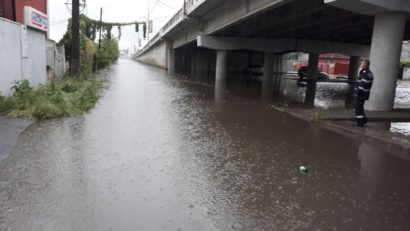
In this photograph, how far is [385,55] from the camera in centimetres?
1272

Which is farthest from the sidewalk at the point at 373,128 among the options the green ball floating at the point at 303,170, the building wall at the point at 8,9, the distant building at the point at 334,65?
the distant building at the point at 334,65

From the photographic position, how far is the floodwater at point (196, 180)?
4574 millimetres

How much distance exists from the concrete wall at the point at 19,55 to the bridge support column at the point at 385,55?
38.4 ft

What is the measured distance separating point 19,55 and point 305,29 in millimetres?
19769

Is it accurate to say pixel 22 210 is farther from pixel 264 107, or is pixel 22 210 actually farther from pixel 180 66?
pixel 180 66

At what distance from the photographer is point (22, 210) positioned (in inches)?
182

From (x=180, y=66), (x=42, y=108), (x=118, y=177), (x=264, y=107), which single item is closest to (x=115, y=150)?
(x=118, y=177)

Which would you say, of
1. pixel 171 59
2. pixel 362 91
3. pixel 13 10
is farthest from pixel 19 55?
pixel 171 59

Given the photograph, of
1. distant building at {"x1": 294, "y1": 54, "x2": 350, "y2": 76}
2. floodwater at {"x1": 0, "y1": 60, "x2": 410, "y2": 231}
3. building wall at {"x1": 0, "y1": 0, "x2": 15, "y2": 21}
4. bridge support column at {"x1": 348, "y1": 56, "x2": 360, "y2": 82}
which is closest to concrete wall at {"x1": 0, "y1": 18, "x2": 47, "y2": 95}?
building wall at {"x1": 0, "y1": 0, "x2": 15, "y2": 21}

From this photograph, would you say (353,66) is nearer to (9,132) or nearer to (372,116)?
(372,116)

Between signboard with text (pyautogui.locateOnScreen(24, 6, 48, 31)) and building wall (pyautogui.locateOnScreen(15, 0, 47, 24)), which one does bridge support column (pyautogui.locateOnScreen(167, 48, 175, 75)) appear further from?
signboard with text (pyautogui.locateOnScreen(24, 6, 48, 31))

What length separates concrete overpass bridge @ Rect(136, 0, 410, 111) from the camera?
41.8 ft

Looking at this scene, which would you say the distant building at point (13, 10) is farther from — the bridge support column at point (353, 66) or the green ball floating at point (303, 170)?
the bridge support column at point (353, 66)

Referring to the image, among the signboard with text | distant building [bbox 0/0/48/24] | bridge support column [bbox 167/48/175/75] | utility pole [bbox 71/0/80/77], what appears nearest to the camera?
distant building [bbox 0/0/48/24]
